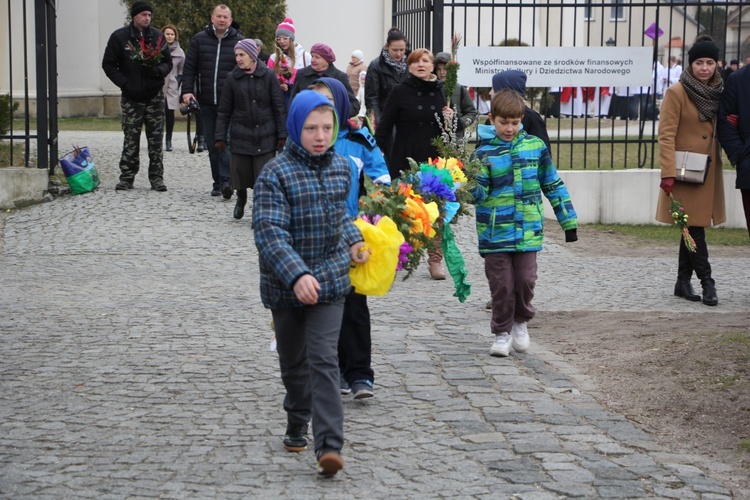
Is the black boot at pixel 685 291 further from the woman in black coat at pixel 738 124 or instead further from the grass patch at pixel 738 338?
the grass patch at pixel 738 338

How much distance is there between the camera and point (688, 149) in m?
9.21

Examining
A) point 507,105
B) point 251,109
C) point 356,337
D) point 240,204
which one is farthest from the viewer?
point 240,204

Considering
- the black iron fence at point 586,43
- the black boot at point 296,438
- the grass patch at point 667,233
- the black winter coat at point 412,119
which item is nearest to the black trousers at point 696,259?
the black winter coat at point 412,119

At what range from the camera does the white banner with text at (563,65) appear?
41.8 ft

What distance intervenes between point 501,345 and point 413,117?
284 centimetres

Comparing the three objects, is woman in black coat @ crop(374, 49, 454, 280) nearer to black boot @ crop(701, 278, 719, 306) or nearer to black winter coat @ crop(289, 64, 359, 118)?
black winter coat @ crop(289, 64, 359, 118)

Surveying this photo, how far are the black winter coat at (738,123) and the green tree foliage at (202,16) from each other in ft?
58.1

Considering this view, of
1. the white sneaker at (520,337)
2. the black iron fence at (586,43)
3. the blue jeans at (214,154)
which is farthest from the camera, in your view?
the blue jeans at (214,154)

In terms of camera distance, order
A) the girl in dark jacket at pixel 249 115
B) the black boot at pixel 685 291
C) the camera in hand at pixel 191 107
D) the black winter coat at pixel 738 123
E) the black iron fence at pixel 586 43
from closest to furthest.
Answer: the black winter coat at pixel 738 123
the black boot at pixel 685 291
the girl in dark jacket at pixel 249 115
the black iron fence at pixel 586 43
the camera in hand at pixel 191 107

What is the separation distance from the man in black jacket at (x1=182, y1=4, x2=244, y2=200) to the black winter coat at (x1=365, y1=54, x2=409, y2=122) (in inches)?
94.1

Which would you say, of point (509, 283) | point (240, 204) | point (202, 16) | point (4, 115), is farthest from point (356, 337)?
point (202, 16)

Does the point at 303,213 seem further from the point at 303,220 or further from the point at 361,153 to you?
the point at 361,153

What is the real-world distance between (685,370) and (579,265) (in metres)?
4.12

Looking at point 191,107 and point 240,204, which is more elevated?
point 191,107
